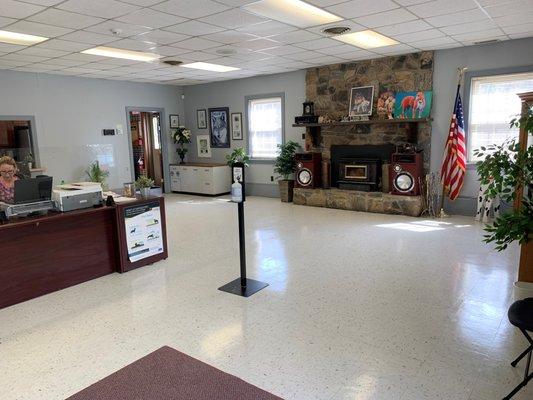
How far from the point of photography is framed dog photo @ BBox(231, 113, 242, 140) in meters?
9.09

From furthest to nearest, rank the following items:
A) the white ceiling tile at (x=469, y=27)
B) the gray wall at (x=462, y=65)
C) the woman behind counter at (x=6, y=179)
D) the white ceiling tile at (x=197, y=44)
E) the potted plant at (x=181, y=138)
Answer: the potted plant at (x=181, y=138) < the gray wall at (x=462, y=65) < the white ceiling tile at (x=197, y=44) < the white ceiling tile at (x=469, y=27) < the woman behind counter at (x=6, y=179)

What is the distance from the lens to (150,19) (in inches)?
161

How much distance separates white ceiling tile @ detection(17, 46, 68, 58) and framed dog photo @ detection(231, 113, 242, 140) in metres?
4.11

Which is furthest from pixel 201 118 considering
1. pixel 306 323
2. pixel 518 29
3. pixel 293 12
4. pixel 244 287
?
pixel 306 323

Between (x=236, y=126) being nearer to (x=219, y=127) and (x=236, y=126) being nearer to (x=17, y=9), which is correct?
(x=219, y=127)

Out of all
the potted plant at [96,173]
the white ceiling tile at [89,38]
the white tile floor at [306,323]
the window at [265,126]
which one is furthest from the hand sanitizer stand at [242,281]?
the potted plant at [96,173]

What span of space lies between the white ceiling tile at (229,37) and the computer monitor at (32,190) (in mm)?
2597

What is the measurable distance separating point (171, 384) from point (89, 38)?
4.24 m

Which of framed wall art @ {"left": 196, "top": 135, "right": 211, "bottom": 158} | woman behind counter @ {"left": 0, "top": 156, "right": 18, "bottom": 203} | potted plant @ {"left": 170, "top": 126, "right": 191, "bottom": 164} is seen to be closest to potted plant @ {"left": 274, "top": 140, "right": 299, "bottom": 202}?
framed wall art @ {"left": 196, "top": 135, "right": 211, "bottom": 158}

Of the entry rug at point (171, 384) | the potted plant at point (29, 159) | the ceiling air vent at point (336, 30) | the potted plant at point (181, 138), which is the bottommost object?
the entry rug at point (171, 384)

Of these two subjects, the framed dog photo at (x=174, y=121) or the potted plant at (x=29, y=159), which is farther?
the framed dog photo at (x=174, y=121)

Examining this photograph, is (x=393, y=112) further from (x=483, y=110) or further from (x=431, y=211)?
(x=431, y=211)

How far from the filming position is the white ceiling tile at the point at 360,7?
3805 mm

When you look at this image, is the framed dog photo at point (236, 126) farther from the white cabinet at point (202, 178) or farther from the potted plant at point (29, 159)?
the potted plant at point (29, 159)
